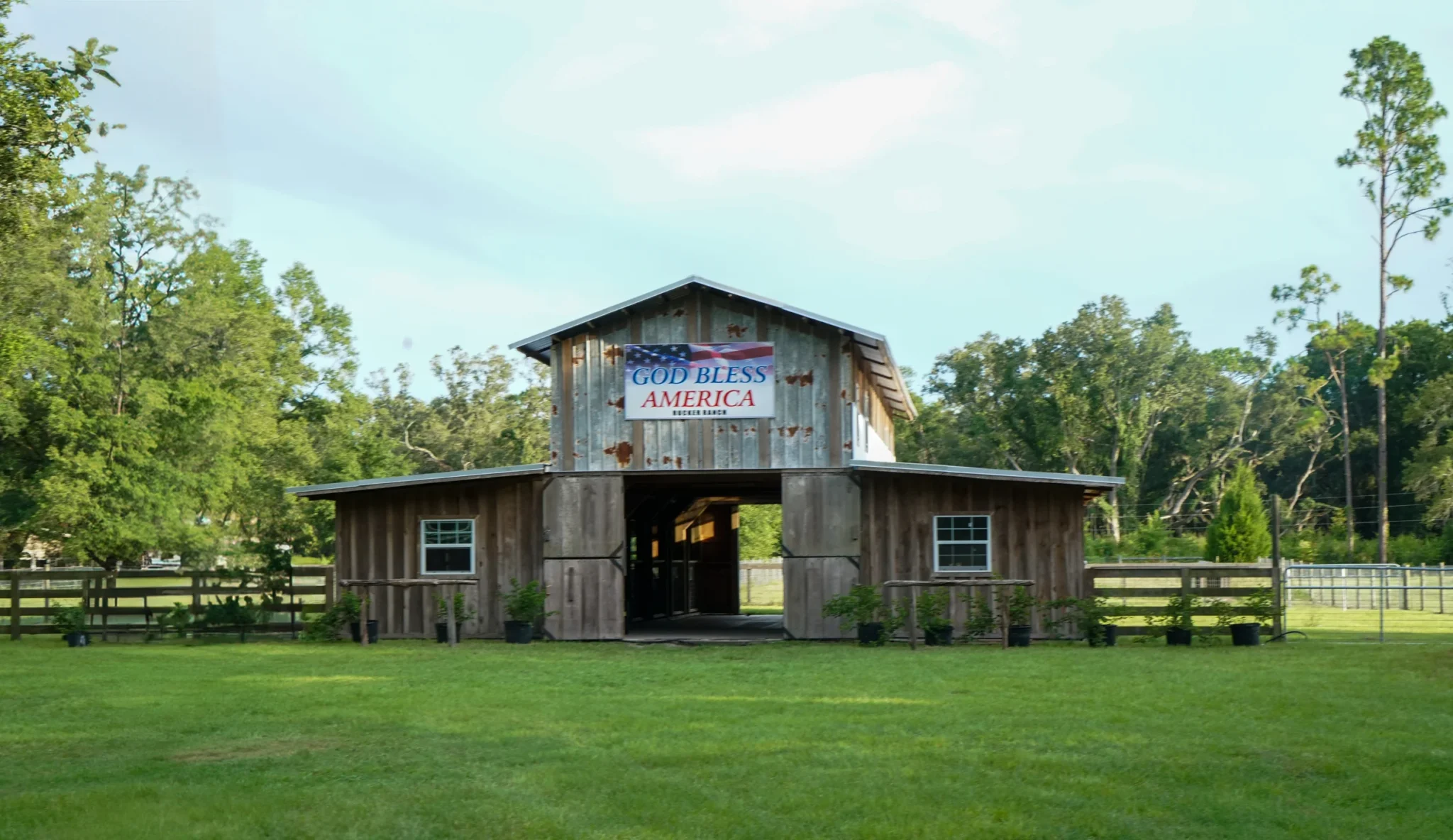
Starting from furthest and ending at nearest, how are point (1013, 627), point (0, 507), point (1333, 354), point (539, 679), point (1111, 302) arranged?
point (1333, 354) < point (1111, 302) < point (0, 507) < point (1013, 627) < point (539, 679)

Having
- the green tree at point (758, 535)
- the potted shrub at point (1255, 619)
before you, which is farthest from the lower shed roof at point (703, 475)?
the green tree at point (758, 535)

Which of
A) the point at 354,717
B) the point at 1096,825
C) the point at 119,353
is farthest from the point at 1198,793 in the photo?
the point at 119,353

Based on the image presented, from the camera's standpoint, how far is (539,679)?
15352mm

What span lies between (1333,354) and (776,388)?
56.5 meters

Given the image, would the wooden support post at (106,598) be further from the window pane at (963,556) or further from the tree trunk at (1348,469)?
the tree trunk at (1348,469)

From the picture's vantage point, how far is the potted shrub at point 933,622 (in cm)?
2025

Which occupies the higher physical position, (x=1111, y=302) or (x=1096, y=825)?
(x=1111, y=302)

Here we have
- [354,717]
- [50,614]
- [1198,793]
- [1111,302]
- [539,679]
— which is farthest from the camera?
[1111,302]

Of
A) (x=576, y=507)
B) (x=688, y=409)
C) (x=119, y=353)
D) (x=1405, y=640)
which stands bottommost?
(x=1405, y=640)

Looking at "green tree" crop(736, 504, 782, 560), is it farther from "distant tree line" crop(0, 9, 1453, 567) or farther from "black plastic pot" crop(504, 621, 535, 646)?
"black plastic pot" crop(504, 621, 535, 646)

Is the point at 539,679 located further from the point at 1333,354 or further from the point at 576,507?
the point at 1333,354

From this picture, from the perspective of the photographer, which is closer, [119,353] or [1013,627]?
[1013,627]

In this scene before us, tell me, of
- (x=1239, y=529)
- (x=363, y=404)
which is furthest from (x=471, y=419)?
(x=1239, y=529)

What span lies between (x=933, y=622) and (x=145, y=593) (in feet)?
43.4
